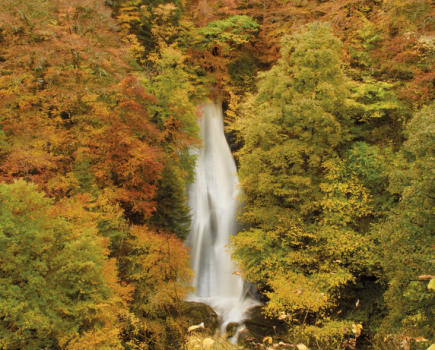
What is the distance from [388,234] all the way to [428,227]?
1.27 m

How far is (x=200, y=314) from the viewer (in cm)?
1513

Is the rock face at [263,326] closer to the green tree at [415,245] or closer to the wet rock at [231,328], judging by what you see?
the wet rock at [231,328]

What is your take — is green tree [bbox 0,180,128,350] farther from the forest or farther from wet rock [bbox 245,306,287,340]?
wet rock [bbox 245,306,287,340]

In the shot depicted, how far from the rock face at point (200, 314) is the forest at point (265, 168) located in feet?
0.87

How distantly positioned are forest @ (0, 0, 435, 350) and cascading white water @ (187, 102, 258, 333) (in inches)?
68.3

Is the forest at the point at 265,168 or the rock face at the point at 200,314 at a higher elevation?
the forest at the point at 265,168

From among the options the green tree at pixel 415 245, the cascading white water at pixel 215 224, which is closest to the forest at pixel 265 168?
the green tree at pixel 415 245

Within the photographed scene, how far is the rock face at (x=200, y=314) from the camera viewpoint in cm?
1492

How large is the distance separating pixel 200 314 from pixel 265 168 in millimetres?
7558

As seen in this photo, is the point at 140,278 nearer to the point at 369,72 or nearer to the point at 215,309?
the point at 215,309

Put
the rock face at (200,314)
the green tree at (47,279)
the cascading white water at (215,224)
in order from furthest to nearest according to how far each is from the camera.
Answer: the cascading white water at (215,224) < the rock face at (200,314) < the green tree at (47,279)

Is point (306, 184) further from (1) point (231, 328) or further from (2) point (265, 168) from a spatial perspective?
(1) point (231, 328)

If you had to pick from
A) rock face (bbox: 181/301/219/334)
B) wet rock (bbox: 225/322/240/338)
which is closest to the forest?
rock face (bbox: 181/301/219/334)

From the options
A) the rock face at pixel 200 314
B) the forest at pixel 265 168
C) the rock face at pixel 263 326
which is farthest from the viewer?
the rock face at pixel 200 314
